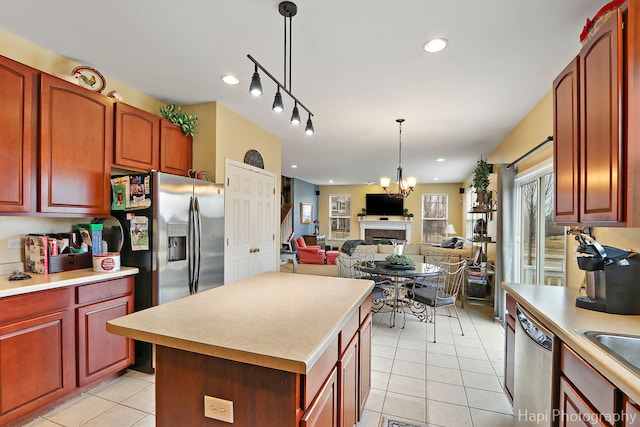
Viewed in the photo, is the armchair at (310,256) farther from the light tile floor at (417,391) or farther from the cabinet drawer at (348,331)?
the cabinet drawer at (348,331)

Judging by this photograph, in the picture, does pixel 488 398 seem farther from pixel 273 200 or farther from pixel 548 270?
pixel 273 200

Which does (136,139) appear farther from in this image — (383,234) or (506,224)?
(383,234)

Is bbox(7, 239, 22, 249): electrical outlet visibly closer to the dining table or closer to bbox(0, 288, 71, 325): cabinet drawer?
bbox(0, 288, 71, 325): cabinet drawer

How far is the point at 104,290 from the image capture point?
235cm

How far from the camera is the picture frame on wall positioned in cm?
987

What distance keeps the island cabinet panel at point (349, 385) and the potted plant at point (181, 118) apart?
2.75 m

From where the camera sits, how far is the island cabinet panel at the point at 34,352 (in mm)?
1815

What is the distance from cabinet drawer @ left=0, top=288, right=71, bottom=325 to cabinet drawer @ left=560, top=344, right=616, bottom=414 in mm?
2970

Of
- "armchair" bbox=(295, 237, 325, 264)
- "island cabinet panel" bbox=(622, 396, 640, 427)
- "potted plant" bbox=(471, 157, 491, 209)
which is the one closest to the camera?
"island cabinet panel" bbox=(622, 396, 640, 427)

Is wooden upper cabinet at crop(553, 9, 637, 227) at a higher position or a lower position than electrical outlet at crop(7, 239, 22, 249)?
higher

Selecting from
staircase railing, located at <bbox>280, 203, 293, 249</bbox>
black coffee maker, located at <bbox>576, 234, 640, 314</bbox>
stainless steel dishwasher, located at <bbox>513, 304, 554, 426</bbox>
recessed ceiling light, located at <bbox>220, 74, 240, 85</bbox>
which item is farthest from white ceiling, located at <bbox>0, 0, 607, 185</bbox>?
staircase railing, located at <bbox>280, 203, 293, 249</bbox>

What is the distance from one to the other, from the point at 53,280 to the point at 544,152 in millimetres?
4360

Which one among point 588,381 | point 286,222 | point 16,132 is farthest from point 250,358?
point 286,222

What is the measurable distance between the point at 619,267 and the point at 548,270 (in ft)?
6.62
